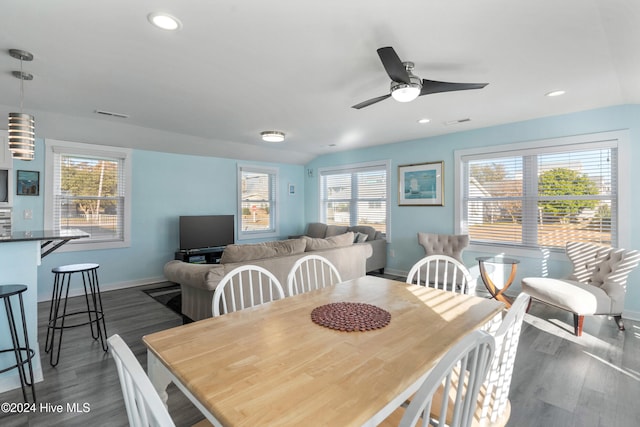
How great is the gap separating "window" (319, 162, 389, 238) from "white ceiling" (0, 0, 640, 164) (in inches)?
74.3

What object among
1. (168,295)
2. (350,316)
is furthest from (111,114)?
(350,316)

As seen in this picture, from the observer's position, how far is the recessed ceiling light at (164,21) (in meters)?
1.86

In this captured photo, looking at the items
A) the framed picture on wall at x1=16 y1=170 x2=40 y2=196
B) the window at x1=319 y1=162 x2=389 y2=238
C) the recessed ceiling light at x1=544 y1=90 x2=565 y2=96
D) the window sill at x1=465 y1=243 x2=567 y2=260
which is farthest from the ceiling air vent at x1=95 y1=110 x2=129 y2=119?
the window sill at x1=465 y1=243 x2=567 y2=260

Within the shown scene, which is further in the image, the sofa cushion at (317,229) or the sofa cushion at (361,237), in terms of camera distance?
the sofa cushion at (317,229)

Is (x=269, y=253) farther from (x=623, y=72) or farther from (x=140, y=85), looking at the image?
(x=623, y=72)

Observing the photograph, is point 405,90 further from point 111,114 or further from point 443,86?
point 111,114

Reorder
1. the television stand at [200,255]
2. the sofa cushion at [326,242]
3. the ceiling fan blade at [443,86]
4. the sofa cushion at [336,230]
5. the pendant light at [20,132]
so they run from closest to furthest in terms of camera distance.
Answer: the pendant light at [20,132] → the ceiling fan blade at [443,86] → the sofa cushion at [326,242] → the television stand at [200,255] → the sofa cushion at [336,230]

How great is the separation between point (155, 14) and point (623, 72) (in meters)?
3.64

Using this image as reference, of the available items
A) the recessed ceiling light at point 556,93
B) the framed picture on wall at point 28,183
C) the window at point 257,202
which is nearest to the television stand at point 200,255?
the window at point 257,202

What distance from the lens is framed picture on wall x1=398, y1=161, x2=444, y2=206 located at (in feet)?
16.7

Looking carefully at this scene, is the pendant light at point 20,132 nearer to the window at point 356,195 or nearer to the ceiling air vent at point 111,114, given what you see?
the ceiling air vent at point 111,114

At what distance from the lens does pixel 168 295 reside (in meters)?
4.41

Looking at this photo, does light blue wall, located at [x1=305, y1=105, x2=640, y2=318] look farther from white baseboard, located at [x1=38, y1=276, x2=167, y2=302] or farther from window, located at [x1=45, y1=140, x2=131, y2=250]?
A: white baseboard, located at [x1=38, y1=276, x2=167, y2=302]

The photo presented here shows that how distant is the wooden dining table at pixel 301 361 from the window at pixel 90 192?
4.28 meters
